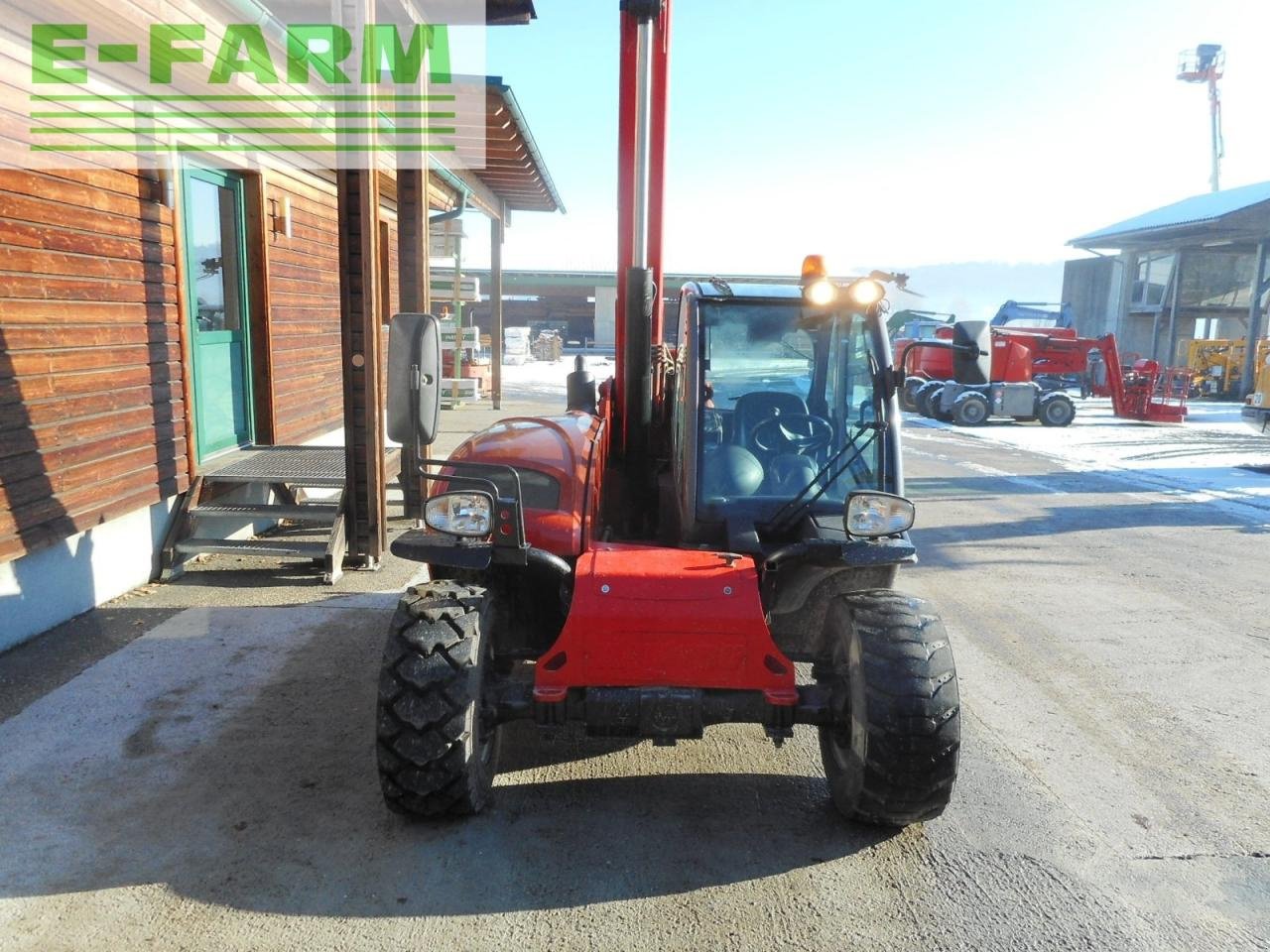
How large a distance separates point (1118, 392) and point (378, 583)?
1742 cm

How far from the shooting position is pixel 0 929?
2641 mm

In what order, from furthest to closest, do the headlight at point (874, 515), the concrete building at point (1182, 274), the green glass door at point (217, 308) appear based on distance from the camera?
the concrete building at point (1182, 274), the green glass door at point (217, 308), the headlight at point (874, 515)

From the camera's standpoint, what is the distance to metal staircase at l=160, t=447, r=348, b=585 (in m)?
6.16

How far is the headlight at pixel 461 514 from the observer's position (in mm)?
3344

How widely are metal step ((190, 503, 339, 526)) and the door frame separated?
0.48 metres

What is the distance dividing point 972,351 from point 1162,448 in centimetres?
1339

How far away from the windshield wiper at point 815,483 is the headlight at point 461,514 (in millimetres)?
1196

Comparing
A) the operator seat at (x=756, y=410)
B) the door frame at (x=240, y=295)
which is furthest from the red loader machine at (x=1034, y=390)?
the operator seat at (x=756, y=410)

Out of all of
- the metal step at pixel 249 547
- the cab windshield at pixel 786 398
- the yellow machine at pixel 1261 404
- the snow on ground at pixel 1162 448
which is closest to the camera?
the cab windshield at pixel 786 398

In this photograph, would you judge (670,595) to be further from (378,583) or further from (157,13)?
(157,13)

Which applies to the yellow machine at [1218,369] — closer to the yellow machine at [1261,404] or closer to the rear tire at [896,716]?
the yellow machine at [1261,404]

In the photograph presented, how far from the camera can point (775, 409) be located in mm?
4039

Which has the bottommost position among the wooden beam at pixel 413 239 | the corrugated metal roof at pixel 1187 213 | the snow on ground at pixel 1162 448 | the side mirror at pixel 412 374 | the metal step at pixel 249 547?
the snow on ground at pixel 1162 448

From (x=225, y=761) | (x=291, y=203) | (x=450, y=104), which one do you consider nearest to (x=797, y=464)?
(x=225, y=761)
